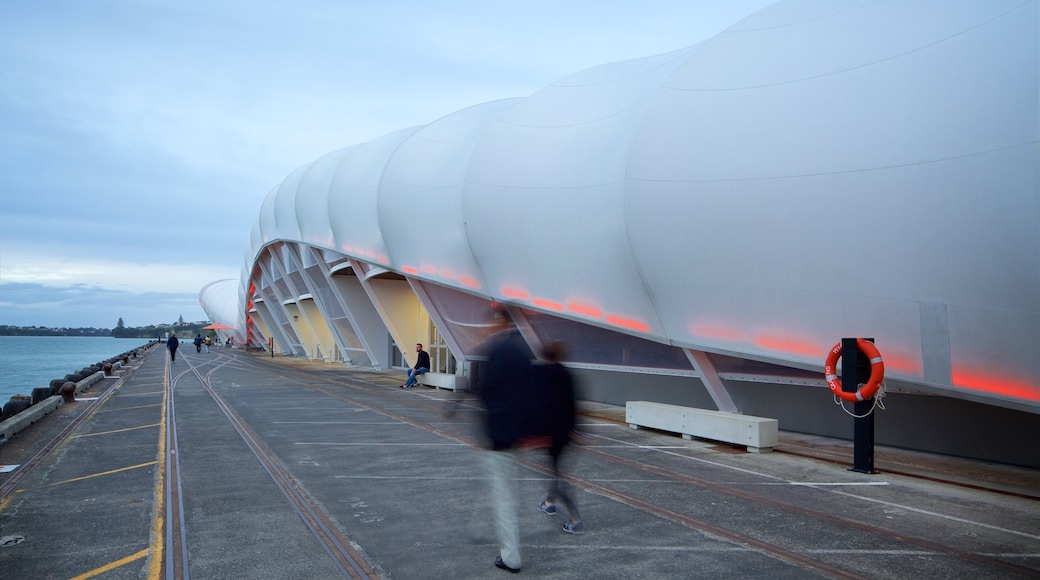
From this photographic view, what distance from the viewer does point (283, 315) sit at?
182ft

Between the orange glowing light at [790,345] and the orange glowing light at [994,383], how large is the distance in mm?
1975

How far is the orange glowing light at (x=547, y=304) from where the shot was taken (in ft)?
55.3

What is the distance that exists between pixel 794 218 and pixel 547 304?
717 cm

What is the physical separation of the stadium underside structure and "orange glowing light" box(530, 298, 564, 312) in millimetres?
80

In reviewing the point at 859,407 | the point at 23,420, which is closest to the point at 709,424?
the point at 859,407

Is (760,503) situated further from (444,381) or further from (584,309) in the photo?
(444,381)

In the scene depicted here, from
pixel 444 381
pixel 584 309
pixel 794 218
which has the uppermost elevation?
pixel 794 218

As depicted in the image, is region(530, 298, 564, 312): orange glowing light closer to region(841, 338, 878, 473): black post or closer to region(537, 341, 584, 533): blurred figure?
region(841, 338, 878, 473): black post

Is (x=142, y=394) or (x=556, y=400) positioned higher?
(x=556, y=400)

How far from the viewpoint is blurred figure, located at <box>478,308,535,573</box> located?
5328 mm

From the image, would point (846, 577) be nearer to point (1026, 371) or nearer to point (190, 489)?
point (1026, 371)

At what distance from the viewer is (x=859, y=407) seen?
9.76 meters

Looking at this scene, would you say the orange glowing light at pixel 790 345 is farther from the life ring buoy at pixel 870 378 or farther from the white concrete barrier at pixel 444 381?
the white concrete barrier at pixel 444 381

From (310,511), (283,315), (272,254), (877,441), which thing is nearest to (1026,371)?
(877,441)
